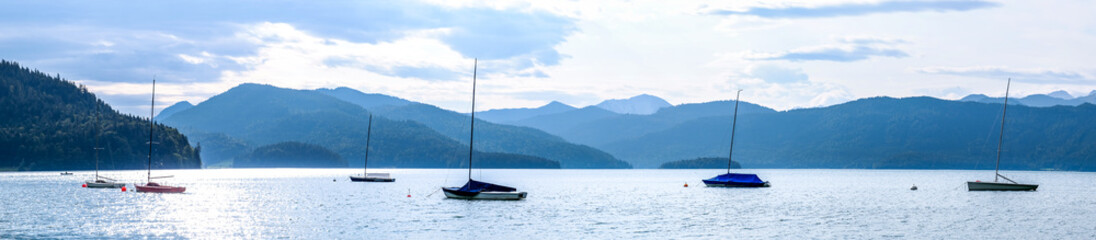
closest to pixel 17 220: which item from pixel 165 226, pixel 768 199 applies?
pixel 165 226

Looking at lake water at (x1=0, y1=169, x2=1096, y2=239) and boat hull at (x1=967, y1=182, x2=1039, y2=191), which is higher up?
boat hull at (x1=967, y1=182, x2=1039, y2=191)

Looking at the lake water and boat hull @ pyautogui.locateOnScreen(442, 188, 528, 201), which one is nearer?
the lake water

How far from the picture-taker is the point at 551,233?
2724 inches

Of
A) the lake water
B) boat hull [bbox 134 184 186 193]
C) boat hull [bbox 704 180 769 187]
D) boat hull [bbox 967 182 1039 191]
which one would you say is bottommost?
boat hull [bbox 134 184 186 193]

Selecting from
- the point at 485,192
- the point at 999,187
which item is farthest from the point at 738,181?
the point at 485,192

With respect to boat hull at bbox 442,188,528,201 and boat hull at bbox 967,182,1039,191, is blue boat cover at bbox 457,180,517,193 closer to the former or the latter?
boat hull at bbox 442,188,528,201

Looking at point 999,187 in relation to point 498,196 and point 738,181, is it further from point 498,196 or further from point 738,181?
point 498,196

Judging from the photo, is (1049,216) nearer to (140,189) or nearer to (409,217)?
(409,217)

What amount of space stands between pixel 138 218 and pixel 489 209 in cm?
2991

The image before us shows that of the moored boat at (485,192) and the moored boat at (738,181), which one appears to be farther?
the moored boat at (738,181)

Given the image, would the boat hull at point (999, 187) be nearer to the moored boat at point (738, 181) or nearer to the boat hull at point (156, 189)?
the moored boat at point (738, 181)

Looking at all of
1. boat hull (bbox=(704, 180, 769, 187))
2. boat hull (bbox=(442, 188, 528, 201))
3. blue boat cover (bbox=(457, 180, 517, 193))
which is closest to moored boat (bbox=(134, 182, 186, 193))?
boat hull (bbox=(442, 188, 528, 201))

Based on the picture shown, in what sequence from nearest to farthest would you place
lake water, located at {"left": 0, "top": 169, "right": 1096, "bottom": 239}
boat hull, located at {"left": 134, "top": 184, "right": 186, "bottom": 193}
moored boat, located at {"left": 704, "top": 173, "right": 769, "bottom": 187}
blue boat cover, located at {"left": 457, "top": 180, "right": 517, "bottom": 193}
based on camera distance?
lake water, located at {"left": 0, "top": 169, "right": 1096, "bottom": 239}
blue boat cover, located at {"left": 457, "top": 180, "right": 517, "bottom": 193}
boat hull, located at {"left": 134, "top": 184, "right": 186, "bottom": 193}
moored boat, located at {"left": 704, "top": 173, "right": 769, "bottom": 187}

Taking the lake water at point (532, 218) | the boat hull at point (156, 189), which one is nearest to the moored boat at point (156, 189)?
the boat hull at point (156, 189)
